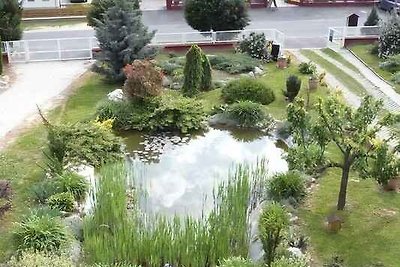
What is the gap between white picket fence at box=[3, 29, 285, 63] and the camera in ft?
81.1

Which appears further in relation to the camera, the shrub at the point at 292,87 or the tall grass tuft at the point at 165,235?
the shrub at the point at 292,87

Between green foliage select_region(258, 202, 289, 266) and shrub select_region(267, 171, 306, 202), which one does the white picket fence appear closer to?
shrub select_region(267, 171, 306, 202)

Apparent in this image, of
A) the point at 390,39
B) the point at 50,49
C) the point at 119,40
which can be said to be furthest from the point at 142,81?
the point at 390,39

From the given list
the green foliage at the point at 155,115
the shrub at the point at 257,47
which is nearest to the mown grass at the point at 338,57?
the shrub at the point at 257,47

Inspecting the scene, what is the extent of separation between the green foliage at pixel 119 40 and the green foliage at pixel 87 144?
252 inches

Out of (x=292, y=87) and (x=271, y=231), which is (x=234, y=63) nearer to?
(x=292, y=87)

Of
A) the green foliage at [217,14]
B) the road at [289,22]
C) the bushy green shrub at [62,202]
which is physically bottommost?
the bushy green shrub at [62,202]

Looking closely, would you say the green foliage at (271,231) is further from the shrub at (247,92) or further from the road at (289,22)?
the road at (289,22)

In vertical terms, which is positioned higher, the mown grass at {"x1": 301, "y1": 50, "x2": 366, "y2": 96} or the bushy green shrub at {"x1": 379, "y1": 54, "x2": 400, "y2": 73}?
the bushy green shrub at {"x1": 379, "y1": 54, "x2": 400, "y2": 73}

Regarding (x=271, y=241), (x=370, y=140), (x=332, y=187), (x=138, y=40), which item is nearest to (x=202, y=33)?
(x=138, y=40)

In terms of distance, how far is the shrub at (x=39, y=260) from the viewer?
33.2ft

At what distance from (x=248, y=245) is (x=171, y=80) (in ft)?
36.4

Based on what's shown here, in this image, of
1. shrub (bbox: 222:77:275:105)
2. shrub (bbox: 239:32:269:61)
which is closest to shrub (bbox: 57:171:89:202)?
shrub (bbox: 222:77:275:105)

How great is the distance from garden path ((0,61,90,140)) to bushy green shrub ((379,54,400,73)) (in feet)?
39.3
